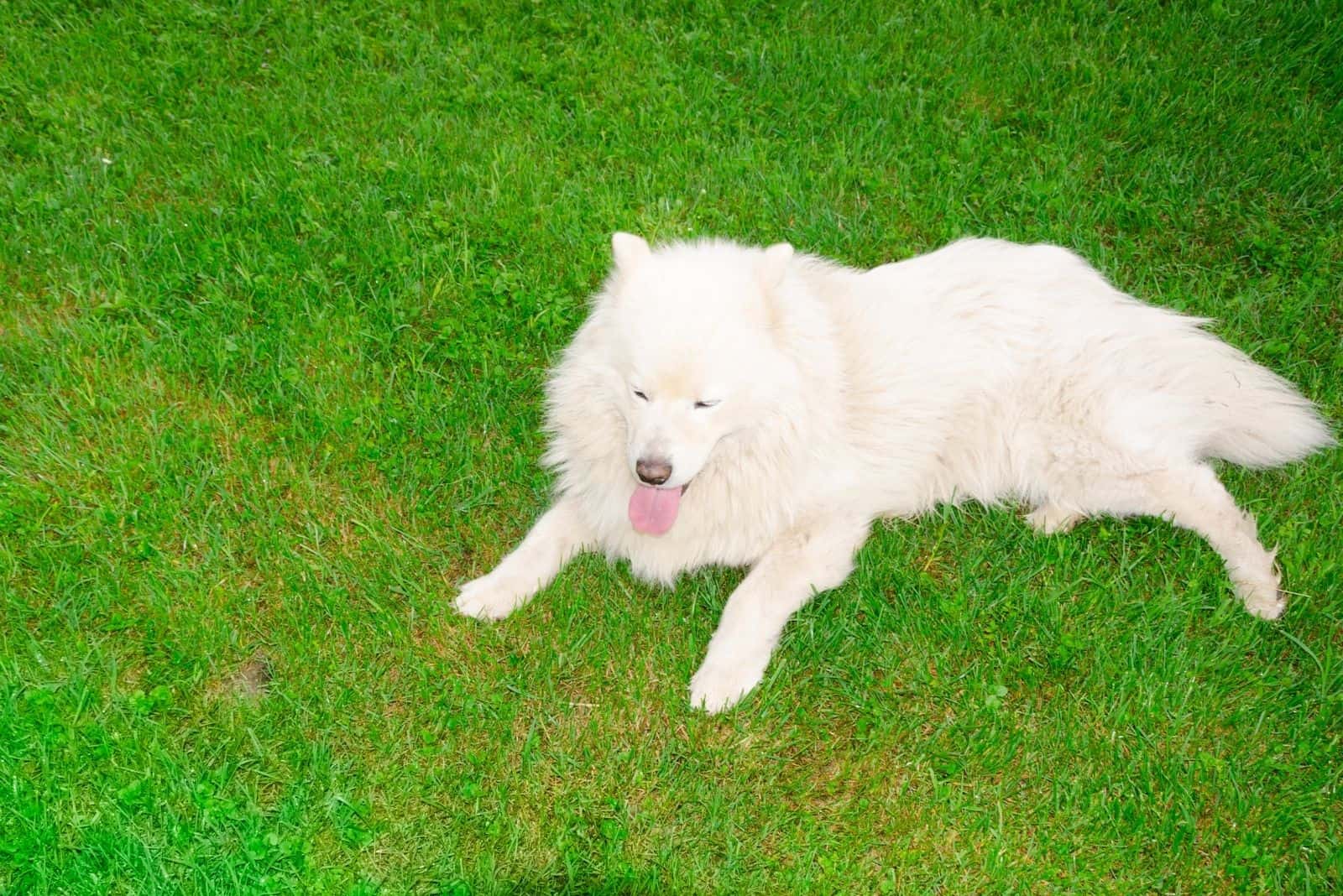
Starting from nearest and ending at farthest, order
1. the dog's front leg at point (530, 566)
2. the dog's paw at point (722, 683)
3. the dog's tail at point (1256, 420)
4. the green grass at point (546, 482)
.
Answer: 1. the green grass at point (546, 482)
2. the dog's paw at point (722, 683)
3. the dog's front leg at point (530, 566)
4. the dog's tail at point (1256, 420)

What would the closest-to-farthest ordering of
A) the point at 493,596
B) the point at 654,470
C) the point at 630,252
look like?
1. the point at 654,470
2. the point at 630,252
3. the point at 493,596

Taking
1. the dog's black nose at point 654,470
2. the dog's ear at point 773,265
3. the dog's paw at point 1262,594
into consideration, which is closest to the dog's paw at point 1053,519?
the dog's paw at point 1262,594

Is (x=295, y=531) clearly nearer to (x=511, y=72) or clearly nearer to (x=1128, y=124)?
(x=511, y=72)

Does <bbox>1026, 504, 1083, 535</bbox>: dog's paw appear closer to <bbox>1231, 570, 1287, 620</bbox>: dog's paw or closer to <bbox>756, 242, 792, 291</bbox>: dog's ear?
<bbox>1231, 570, 1287, 620</bbox>: dog's paw

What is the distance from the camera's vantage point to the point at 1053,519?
347cm

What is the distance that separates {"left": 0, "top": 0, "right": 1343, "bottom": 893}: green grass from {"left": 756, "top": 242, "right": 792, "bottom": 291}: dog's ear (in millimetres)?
1025

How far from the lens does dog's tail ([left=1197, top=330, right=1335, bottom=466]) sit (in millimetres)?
3434

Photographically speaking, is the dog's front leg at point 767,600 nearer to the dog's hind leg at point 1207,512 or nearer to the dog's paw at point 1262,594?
the dog's hind leg at point 1207,512

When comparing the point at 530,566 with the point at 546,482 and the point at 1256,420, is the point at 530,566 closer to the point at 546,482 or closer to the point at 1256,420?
the point at 546,482

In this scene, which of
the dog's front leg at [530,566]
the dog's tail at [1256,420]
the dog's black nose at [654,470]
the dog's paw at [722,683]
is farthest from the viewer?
the dog's tail at [1256,420]

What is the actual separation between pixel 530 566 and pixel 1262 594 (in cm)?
245

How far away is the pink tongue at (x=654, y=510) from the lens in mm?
3146

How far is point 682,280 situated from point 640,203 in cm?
176

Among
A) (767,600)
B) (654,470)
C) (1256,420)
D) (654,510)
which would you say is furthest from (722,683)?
(1256,420)
